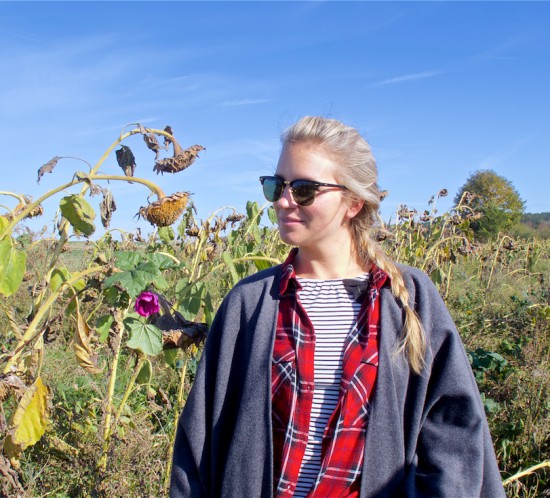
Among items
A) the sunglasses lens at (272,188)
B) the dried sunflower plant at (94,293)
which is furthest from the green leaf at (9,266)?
the sunglasses lens at (272,188)

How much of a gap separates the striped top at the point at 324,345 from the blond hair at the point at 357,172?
8 cm

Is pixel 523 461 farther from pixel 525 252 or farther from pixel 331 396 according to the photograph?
pixel 525 252

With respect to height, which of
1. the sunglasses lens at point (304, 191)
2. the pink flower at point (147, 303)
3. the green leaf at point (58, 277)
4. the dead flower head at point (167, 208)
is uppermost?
the dead flower head at point (167, 208)

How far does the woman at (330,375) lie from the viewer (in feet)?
4.38

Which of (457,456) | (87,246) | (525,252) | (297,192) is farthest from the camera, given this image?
(525,252)

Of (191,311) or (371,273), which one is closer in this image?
(371,273)

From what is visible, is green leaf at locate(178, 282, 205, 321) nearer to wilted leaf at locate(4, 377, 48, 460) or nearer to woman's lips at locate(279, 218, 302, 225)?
wilted leaf at locate(4, 377, 48, 460)

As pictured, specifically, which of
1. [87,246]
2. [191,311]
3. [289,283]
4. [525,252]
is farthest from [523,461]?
[525,252]

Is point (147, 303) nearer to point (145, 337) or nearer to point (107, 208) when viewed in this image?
point (145, 337)

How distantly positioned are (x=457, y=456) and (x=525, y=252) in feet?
29.3

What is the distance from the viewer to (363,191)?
1530mm

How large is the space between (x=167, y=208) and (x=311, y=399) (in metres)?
0.64

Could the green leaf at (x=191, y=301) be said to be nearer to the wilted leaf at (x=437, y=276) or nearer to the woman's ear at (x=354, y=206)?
the woman's ear at (x=354, y=206)

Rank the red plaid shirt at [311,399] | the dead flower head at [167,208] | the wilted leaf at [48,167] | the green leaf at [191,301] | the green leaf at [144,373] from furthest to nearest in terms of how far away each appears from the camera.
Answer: the green leaf at [144,373] → the green leaf at [191,301] → the wilted leaf at [48,167] → the dead flower head at [167,208] → the red plaid shirt at [311,399]
